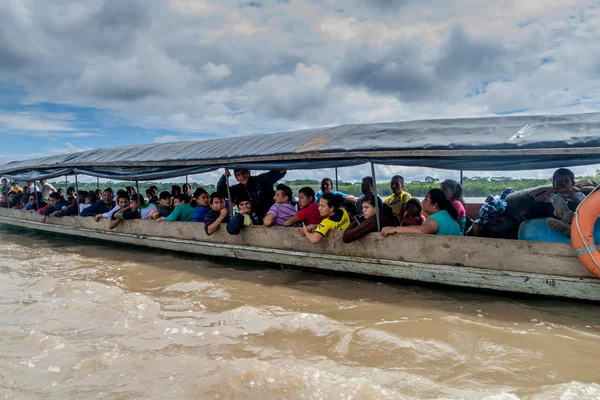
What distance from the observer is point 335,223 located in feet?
17.1

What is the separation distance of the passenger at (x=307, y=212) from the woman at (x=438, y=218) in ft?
4.02

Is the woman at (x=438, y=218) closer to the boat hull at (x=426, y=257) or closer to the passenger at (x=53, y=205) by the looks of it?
the boat hull at (x=426, y=257)

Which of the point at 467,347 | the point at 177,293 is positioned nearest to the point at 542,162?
the point at 467,347

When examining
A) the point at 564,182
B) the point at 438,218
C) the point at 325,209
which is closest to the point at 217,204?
the point at 325,209

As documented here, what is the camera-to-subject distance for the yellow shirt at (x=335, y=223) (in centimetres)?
507

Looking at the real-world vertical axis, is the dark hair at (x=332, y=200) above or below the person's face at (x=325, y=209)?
above

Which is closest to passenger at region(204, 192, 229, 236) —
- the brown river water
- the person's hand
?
the brown river water

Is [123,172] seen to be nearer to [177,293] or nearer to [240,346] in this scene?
[177,293]

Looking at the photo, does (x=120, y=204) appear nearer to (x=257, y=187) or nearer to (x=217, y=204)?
(x=217, y=204)

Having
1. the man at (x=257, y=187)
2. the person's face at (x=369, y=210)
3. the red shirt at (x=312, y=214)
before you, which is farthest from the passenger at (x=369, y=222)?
the man at (x=257, y=187)

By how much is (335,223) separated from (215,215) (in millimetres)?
2115

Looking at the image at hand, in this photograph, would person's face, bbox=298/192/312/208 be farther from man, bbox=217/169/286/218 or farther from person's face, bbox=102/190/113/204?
person's face, bbox=102/190/113/204

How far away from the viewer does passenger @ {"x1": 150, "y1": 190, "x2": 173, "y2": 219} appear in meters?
7.35

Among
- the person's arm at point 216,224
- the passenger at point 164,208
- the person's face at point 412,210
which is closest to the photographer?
the person's face at point 412,210
